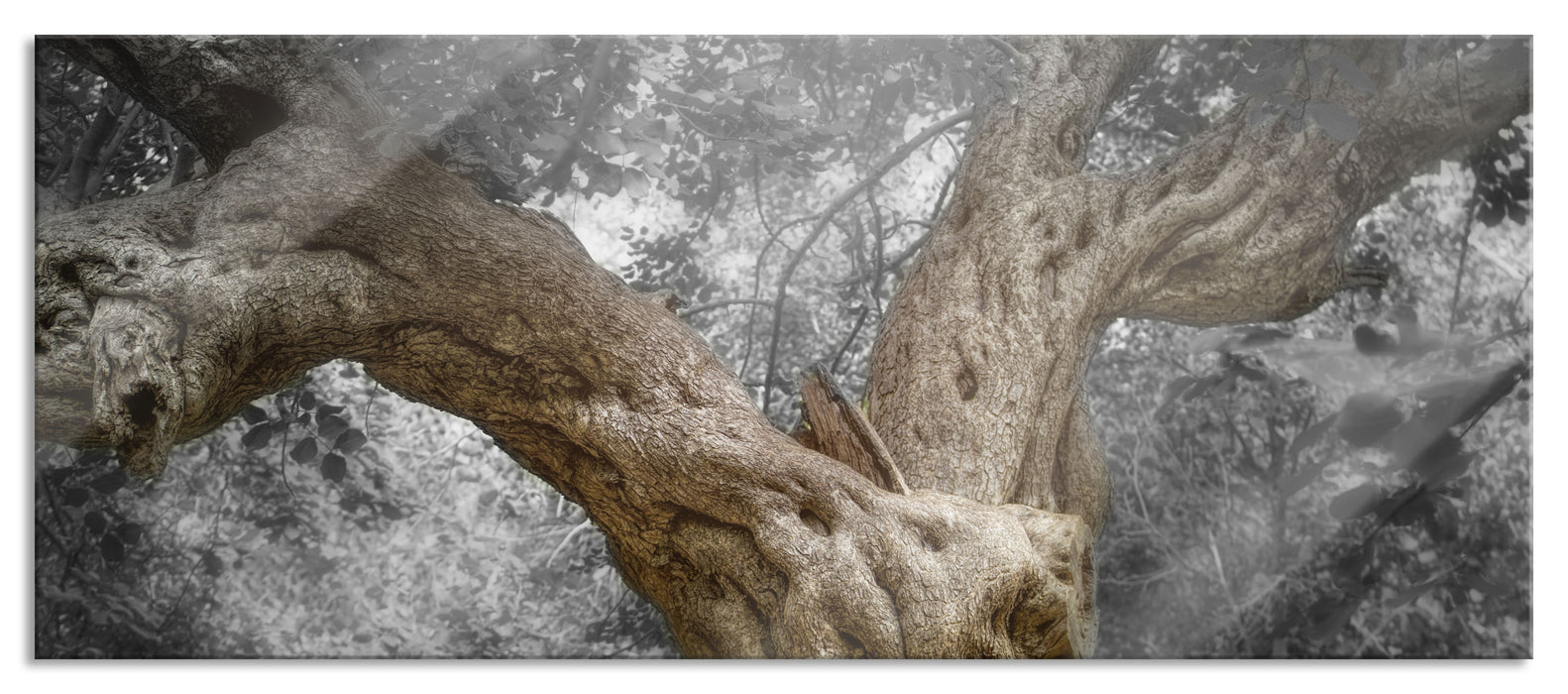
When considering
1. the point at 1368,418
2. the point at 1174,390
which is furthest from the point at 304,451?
the point at 1368,418

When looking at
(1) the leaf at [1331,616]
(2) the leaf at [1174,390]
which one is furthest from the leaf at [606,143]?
(1) the leaf at [1331,616]

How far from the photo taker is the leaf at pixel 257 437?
2.18 m

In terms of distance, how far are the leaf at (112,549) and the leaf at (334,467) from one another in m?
0.37

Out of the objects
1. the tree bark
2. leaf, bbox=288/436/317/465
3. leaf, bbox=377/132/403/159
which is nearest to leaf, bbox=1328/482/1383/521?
the tree bark

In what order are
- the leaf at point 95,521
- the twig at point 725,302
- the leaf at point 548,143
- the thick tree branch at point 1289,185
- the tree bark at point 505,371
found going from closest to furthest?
1. the tree bark at point 505,371
2. the leaf at point 95,521
3. the leaf at point 548,143
4. the thick tree branch at point 1289,185
5. the twig at point 725,302

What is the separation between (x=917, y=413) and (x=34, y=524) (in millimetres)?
1640

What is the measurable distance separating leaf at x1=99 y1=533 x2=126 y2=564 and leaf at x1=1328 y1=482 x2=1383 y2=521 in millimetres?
2320

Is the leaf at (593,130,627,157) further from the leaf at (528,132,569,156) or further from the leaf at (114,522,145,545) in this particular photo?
the leaf at (114,522,145,545)

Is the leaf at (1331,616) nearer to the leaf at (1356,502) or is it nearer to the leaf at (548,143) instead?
the leaf at (1356,502)

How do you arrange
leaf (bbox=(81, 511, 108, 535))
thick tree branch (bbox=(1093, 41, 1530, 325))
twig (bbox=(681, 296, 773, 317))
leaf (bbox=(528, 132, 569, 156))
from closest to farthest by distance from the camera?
1. leaf (bbox=(81, 511, 108, 535))
2. leaf (bbox=(528, 132, 569, 156))
3. thick tree branch (bbox=(1093, 41, 1530, 325))
4. twig (bbox=(681, 296, 773, 317))

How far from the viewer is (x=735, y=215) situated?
7.32 feet

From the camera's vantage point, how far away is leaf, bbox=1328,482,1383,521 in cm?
207
